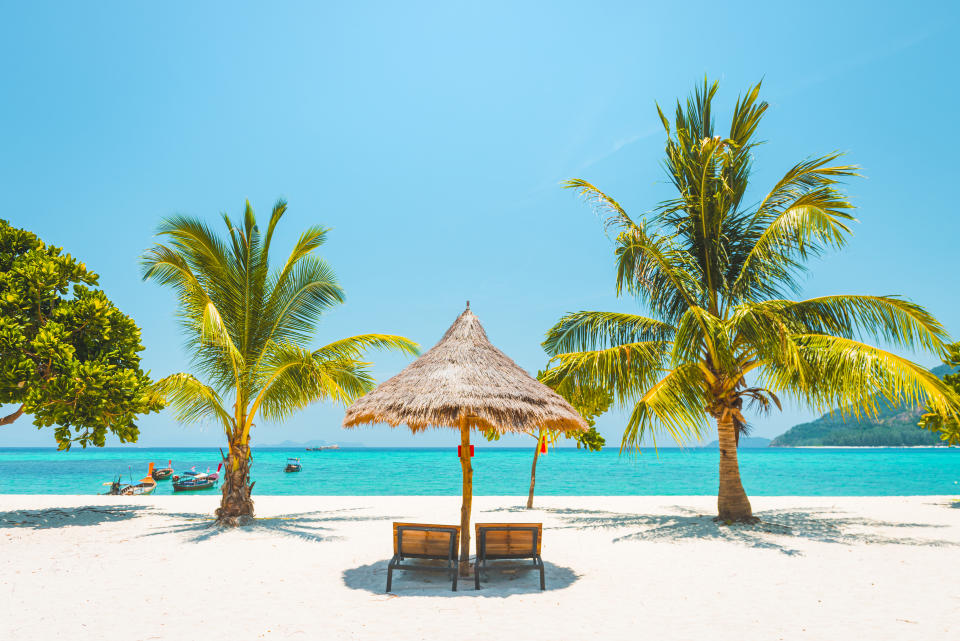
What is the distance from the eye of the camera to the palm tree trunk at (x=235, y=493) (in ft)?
33.9

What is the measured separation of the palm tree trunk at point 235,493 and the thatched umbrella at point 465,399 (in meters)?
4.58

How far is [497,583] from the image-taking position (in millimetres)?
6191

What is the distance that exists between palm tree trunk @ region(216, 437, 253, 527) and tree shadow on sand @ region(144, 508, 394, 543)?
179 millimetres

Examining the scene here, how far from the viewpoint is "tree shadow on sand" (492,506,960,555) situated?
8.62m

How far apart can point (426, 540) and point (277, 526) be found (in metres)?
5.65

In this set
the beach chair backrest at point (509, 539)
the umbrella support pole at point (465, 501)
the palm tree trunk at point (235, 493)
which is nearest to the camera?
the beach chair backrest at point (509, 539)

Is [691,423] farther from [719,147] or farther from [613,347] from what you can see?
[719,147]

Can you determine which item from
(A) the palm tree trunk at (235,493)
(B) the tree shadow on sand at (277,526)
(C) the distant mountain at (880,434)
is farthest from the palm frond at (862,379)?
(C) the distant mountain at (880,434)

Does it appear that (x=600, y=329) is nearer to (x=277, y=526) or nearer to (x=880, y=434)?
(x=277, y=526)

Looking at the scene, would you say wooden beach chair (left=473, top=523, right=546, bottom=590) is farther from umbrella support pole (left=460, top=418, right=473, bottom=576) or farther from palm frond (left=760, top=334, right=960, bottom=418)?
palm frond (left=760, top=334, right=960, bottom=418)

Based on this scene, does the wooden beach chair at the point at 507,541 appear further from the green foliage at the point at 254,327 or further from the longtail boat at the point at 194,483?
the longtail boat at the point at 194,483

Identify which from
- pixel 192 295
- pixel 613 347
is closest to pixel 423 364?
pixel 613 347

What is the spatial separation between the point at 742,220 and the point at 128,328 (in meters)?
12.2

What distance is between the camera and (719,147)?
10430 mm
